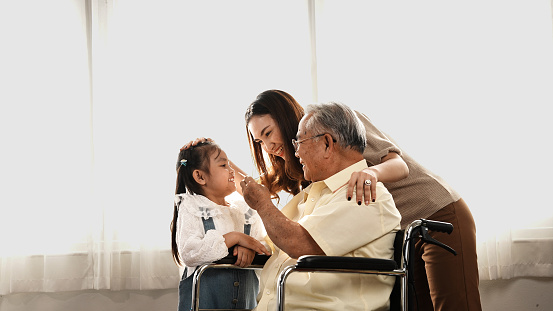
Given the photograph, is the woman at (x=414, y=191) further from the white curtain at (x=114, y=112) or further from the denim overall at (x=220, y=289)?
the white curtain at (x=114, y=112)

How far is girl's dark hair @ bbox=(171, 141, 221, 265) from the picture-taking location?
228 centimetres

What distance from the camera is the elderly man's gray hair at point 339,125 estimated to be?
185 centimetres

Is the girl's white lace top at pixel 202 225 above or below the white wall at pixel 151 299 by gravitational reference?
above

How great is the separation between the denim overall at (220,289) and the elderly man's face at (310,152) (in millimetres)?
497

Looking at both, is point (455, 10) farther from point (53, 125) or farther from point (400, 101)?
point (53, 125)

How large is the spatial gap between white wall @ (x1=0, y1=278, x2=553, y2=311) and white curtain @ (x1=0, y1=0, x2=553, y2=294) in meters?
0.09

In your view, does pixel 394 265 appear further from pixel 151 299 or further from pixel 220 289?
pixel 151 299

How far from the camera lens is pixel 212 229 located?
2141 millimetres

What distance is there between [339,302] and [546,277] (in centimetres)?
187

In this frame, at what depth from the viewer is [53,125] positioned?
3.17 metres

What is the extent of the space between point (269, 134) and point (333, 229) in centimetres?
70

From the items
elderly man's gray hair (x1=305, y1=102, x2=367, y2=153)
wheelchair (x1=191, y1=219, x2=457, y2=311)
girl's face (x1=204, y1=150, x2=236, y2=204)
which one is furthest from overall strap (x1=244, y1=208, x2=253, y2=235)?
elderly man's gray hair (x1=305, y1=102, x2=367, y2=153)

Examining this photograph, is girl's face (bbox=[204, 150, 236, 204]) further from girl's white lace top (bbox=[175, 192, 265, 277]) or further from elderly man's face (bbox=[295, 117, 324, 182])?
elderly man's face (bbox=[295, 117, 324, 182])

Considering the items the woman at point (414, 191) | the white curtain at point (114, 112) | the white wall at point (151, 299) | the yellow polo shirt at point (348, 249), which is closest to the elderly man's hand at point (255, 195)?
the yellow polo shirt at point (348, 249)
